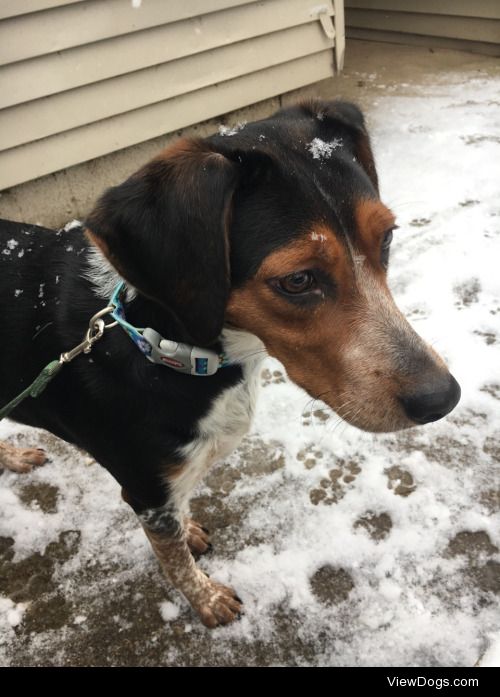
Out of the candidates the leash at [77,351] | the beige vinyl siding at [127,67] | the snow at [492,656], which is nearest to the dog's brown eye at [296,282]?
the leash at [77,351]

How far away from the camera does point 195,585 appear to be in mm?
2621

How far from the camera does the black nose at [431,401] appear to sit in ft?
5.90

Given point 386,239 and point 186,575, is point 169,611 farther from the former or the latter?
point 386,239

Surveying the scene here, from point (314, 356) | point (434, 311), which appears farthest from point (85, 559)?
point (434, 311)

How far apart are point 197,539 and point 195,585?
0.31 meters

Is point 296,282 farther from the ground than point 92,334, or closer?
farther from the ground

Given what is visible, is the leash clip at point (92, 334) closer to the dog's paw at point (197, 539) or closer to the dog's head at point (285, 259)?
the dog's head at point (285, 259)

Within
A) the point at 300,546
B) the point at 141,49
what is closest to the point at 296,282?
the point at 300,546

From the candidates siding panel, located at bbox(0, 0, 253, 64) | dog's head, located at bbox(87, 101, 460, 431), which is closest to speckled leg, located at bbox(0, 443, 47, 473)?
dog's head, located at bbox(87, 101, 460, 431)

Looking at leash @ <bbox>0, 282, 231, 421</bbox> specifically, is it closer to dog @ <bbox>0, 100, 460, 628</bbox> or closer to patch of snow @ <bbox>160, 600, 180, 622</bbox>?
dog @ <bbox>0, 100, 460, 628</bbox>

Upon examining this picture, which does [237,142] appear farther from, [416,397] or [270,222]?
[416,397]

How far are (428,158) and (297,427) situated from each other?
3869 mm

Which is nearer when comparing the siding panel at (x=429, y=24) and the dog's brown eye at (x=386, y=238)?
the dog's brown eye at (x=386, y=238)

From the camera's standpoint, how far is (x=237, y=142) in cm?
190
